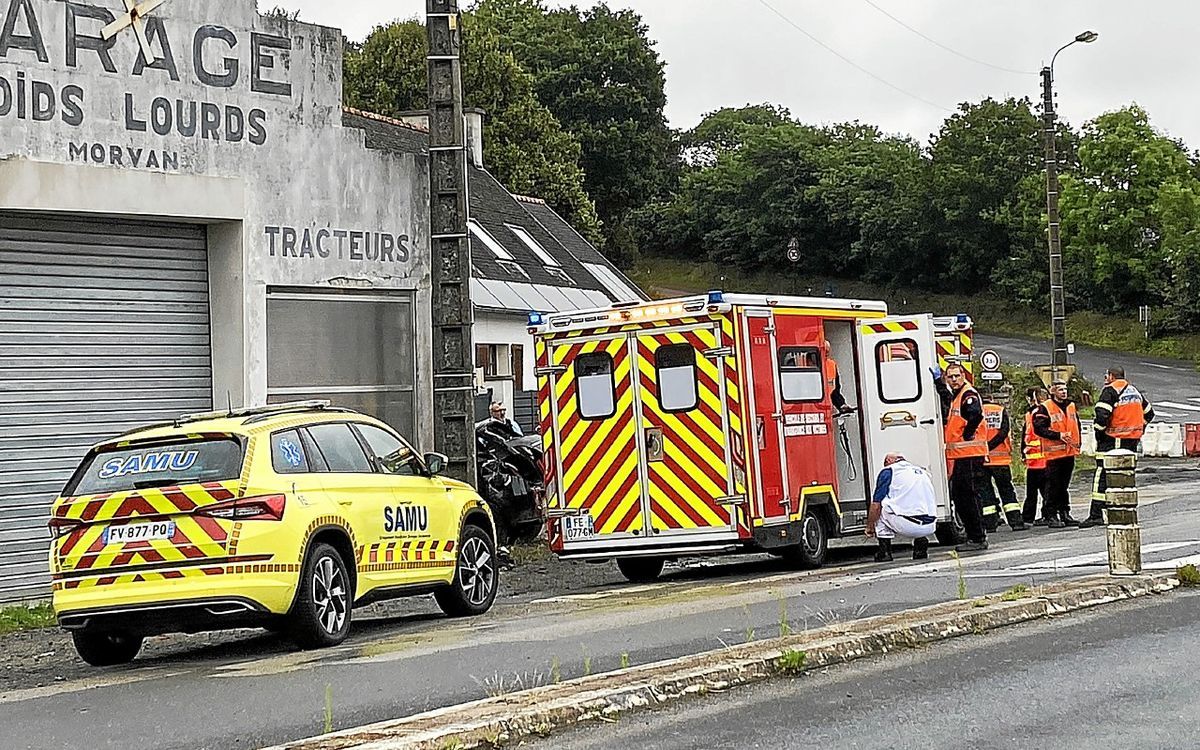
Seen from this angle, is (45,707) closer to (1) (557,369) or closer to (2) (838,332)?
(1) (557,369)

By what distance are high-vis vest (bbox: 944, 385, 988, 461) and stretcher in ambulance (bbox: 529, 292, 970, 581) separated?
76cm

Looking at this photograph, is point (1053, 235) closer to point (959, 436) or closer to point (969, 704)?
point (959, 436)

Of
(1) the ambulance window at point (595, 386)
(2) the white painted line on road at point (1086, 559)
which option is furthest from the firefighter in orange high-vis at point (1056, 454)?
(1) the ambulance window at point (595, 386)

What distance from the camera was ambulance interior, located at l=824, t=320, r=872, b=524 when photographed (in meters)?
17.4

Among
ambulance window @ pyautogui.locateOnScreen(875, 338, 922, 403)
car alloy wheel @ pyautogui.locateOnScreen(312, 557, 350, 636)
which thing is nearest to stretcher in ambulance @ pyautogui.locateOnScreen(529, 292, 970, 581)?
ambulance window @ pyautogui.locateOnScreen(875, 338, 922, 403)

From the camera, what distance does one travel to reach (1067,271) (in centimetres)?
6762

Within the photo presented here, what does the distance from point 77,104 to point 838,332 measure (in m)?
7.77

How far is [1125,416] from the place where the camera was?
20.1 meters

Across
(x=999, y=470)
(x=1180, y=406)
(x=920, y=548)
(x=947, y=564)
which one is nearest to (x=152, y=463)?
(x=947, y=564)

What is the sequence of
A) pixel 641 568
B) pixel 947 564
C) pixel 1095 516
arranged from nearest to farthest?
1. pixel 947 564
2. pixel 641 568
3. pixel 1095 516

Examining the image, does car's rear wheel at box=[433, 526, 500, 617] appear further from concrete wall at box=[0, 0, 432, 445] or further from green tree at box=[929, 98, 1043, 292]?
green tree at box=[929, 98, 1043, 292]

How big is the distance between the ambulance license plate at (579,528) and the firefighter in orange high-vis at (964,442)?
13.5 feet

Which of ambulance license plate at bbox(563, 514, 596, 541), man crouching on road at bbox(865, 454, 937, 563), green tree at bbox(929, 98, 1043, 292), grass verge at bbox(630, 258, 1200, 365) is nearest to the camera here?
ambulance license plate at bbox(563, 514, 596, 541)

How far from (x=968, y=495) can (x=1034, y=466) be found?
3825 mm
